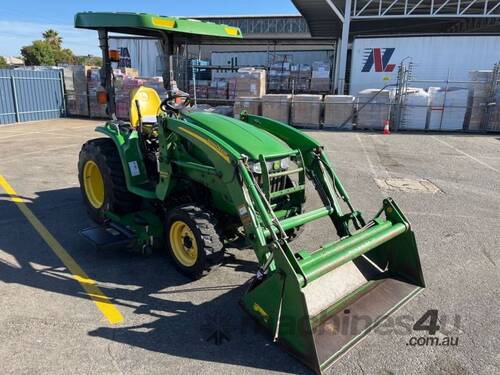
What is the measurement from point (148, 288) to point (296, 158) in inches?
73.1

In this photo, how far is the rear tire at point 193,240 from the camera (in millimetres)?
3418

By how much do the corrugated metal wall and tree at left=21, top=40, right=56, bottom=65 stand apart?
43004mm

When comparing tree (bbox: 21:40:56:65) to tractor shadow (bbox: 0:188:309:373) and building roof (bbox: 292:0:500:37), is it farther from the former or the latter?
tractor shadow (bbox: 0:188:309:373)

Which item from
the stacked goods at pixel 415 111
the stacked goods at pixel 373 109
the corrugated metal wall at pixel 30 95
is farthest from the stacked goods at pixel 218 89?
the stacked goods at pixel 415 111

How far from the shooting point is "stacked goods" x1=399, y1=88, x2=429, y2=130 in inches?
552

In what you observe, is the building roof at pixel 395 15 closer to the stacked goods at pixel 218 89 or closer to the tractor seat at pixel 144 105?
the stacked goods at pixel 218 89

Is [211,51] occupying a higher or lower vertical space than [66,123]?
higher

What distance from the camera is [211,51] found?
3188 cm

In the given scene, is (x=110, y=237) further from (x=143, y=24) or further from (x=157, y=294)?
(x=143, y=24)

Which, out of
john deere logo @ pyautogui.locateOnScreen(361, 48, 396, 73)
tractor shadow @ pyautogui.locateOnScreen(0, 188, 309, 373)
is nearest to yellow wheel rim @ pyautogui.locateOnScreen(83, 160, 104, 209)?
tractor shadow @ pyautogui.locateOnScreen(0, 188, 309, 373)

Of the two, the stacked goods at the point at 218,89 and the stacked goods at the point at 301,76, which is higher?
the stacked goods at the point at 301,76

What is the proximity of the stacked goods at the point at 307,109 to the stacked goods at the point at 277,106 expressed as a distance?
0.26 metres

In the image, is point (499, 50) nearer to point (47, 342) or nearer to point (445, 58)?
point (445, 58)

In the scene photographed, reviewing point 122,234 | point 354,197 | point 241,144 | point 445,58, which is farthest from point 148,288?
point 445,58
